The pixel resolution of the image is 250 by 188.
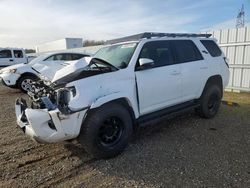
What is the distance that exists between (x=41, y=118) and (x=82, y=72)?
0.89m

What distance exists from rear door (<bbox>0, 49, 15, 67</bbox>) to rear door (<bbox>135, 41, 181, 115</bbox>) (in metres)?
14.0

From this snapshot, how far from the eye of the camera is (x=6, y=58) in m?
15.8

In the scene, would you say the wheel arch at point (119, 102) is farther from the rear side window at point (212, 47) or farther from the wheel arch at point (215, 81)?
the rear side window at point (212, 47)

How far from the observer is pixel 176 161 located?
11.9ft

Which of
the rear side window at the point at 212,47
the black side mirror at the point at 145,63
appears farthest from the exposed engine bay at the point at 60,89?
the rear side window at the point at 212,47

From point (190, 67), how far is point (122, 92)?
6.41ft

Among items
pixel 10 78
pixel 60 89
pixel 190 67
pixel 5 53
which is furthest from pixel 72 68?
pixel 5 53

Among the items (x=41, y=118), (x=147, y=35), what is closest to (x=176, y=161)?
(x=41, y=118)

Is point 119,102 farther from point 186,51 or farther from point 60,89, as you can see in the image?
point 186,51

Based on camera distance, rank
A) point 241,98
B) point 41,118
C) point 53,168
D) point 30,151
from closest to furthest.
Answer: point 41,118 → point 53,168 → point 30,151 → point 241,98

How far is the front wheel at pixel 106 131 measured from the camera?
343cm

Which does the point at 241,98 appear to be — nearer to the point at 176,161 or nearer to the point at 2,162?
the point at 176,161

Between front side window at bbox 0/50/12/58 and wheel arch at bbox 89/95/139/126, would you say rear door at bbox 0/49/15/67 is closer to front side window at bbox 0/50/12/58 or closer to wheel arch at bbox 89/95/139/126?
front side window at bbox 0/50/12/58

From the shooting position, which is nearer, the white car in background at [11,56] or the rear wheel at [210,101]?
the rear wheel at [210,101]
